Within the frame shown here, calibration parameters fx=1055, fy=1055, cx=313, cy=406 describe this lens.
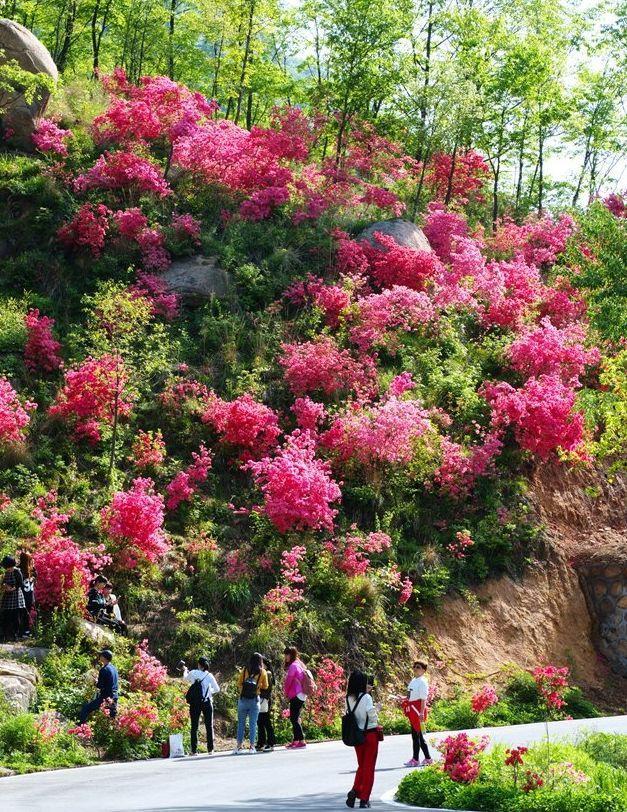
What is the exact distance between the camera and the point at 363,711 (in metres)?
11.9

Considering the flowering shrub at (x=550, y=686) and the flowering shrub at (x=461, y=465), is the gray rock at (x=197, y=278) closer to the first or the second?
the flowering shrub at (x=461, y=465)

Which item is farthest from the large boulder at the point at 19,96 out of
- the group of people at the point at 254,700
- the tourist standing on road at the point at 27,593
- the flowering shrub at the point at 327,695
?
the group of people at the point at 254,700

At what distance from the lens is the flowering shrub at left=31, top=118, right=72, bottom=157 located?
32719mm

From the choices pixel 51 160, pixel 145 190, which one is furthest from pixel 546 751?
pixel 51 160

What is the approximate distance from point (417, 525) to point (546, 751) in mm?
12694

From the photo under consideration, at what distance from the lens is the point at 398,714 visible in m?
20.3

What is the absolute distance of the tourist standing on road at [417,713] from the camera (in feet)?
48.1

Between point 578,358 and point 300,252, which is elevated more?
point 300,252

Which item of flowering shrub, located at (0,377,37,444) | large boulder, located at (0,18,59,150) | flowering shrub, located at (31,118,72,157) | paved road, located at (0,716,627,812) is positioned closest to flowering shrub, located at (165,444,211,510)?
flowering shrub, located at (0,377,37,444)

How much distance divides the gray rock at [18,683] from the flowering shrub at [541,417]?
13523 mm

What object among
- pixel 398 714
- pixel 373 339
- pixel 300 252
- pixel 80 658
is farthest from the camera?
pixel 300 252

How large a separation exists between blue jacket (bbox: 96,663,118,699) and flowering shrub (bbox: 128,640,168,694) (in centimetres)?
123

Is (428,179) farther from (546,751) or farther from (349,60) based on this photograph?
(546,751)

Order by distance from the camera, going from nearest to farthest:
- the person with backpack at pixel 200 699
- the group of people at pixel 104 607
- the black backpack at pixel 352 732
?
1. the black backpack at pixel 352 732
2. the person with backpack at pixel 200 699
3. the group of people at pixel 104 607
